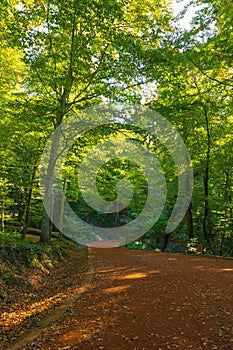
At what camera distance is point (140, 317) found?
470cm

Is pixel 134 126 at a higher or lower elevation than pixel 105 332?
higher

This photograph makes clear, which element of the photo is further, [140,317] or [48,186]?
[48,186]

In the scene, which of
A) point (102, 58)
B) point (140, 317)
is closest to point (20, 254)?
point (140, 317)

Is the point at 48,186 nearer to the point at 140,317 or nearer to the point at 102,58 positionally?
the point at 102,58

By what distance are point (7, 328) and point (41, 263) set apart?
4092mm

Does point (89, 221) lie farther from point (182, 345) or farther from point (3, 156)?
point (182, 345)

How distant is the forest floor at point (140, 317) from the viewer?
3.85 meters

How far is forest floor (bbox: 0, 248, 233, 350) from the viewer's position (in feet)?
12.6

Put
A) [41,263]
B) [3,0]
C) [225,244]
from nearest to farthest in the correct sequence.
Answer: [3,0], [41,263], [225,244]

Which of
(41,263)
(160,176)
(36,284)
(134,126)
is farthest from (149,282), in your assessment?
(160,176)

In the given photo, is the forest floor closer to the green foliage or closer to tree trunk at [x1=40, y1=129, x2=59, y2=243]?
the green foliage

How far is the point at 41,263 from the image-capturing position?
853cm

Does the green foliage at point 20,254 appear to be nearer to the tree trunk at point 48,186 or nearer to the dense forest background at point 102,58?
the tree trunk at point 48,186

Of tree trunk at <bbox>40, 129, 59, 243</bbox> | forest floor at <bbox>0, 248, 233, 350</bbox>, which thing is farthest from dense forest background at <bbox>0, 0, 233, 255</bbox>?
forest floor at <bbox>0, 248, 233, 350</bbox>
